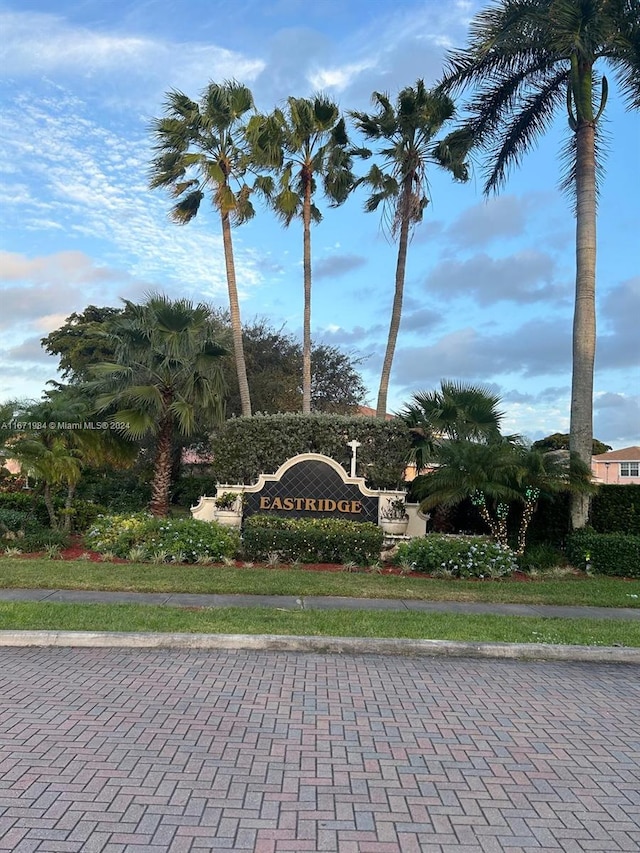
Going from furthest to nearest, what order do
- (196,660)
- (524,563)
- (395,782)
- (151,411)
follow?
(151,411) → (524,563) → (196,660) → (395,782)

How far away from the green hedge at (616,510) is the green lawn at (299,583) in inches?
74.5

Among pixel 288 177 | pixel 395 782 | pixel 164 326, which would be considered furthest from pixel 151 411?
pixel 395 782

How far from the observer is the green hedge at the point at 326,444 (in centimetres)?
1562

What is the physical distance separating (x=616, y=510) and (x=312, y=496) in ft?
21.4

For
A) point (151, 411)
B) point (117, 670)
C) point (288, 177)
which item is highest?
point (288, 177)

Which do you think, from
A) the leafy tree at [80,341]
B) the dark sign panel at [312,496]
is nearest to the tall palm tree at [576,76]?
the dark sign panel at [312,496]

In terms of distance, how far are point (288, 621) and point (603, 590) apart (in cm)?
596

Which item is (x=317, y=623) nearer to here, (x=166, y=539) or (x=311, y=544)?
(x=311, y=544)

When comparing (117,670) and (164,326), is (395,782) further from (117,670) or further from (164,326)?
(164,326)

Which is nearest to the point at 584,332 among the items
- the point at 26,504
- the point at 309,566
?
the point at 309,566

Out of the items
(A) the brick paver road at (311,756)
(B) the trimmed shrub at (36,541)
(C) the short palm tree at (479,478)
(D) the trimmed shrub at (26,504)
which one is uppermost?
(C) the short palm tree at (479,478)

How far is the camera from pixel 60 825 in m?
3.28

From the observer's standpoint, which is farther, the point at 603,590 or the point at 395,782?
the point at 603,590

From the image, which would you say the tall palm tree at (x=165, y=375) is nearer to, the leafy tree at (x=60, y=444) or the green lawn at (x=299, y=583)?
the leafy tree at (x=60, y=444)
